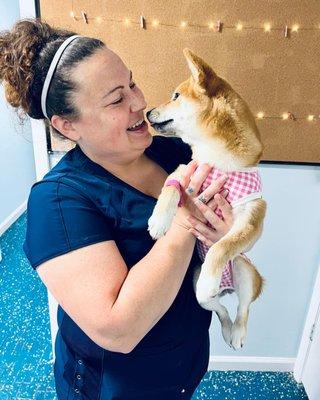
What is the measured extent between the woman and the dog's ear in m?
0.16

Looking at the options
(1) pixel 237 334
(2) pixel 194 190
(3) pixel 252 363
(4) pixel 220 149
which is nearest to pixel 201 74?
(4) pixel 220 149

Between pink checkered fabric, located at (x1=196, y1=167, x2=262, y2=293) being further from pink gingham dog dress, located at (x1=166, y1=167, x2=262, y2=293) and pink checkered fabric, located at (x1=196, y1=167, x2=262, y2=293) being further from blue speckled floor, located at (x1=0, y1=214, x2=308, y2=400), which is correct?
blue speckled floor, located at (x1=0, y1=214, x2=308, y2=400)

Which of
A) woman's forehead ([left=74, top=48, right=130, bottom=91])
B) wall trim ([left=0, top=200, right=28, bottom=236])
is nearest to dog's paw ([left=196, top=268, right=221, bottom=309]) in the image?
woman's forehead ([left=74, top=48, right=130, bottom=91])

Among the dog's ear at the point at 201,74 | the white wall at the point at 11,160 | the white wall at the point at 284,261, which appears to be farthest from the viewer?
the white wall at the point at 11,160

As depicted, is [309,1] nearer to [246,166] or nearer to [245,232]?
[246,166]

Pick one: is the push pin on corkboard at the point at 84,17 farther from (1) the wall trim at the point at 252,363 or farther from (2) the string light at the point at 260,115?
A: (1) the wall trim at the point at 252,363

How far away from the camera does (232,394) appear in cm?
179

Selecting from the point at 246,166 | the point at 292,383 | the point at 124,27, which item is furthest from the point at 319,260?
the point at 124,27

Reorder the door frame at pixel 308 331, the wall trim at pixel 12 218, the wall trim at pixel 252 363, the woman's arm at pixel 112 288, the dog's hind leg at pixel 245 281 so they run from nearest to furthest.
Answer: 1. the woman's arm at pixel 112 288
2. the dog's hind leg at pixel 245 281
3. the door frame at pixel 308 331
4. the wall trim at pixel 252 363
5. the wall trim at pixel 12 218

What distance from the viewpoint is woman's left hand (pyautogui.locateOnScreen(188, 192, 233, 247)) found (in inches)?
32.0

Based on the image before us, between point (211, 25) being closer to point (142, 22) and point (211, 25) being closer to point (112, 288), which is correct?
point (142, 22)

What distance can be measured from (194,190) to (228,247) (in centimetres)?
15

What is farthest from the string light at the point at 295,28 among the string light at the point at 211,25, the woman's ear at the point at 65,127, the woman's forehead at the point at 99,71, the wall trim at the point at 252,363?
the wall trim at the point at 252,363

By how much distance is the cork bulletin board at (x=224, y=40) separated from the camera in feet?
4.24
